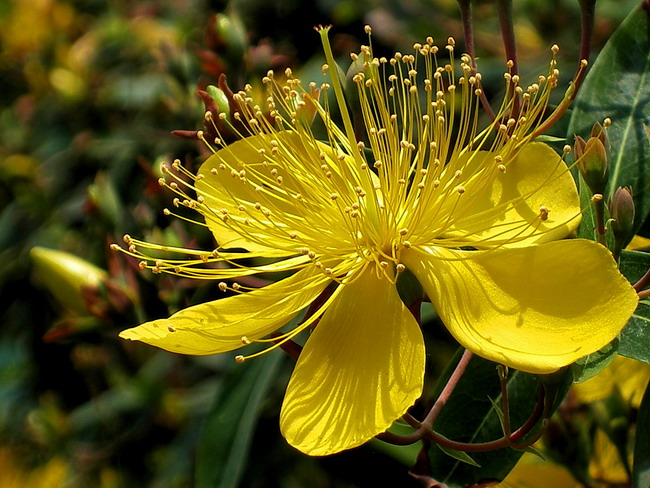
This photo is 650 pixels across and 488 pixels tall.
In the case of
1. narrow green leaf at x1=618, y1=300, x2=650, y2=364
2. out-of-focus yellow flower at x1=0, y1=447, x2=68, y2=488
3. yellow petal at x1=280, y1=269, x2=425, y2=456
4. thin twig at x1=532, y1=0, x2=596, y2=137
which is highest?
thin twig at x1=532, y1=0, x2=596, y2=137

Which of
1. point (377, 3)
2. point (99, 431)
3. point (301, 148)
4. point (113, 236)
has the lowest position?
point (99, 431)

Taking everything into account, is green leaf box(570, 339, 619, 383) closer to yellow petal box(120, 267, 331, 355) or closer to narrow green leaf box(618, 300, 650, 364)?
narrow green leaf box(618, 300, 650, 364)

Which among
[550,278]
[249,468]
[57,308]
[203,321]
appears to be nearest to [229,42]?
[203,321]

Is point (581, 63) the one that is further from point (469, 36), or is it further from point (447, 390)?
point (447, 390)

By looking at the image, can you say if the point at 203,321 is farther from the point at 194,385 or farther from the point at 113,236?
the point at 194,385

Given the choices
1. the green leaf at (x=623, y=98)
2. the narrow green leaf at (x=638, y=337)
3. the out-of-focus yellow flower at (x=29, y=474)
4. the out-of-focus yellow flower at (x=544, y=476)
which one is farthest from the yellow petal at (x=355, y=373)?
the out-of-focus yellow flower at (x=29, y=474)

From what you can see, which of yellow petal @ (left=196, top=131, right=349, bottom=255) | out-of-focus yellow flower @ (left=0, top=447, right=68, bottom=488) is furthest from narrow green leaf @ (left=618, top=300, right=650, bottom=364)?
out-of-focus yellow flower @ (left=0, top=447, right=68, bottom=488)

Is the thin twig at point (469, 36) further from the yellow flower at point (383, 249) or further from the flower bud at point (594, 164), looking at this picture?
the flower bud at point (594, 164)
